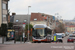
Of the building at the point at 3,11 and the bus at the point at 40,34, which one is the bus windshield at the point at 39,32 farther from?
the building at the point at 3,11

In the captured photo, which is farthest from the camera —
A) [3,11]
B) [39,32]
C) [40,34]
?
[3,11]

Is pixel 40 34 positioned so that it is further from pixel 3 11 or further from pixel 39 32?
pixel 3 11

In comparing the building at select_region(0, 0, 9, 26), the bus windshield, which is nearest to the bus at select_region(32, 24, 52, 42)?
the bus windshield

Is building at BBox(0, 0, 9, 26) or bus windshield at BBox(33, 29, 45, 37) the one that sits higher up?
building at BBox(0, 0, 9, 26)

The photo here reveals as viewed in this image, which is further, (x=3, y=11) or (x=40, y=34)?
(x=3, y=11)

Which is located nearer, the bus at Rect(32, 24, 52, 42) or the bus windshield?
the bus at Rect(32, 24, 52, 42)

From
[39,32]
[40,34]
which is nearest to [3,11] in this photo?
[39,32]

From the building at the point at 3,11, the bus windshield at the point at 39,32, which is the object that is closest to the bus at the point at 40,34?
the bus windshield at the point at 39,32

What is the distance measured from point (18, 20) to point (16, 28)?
62965 mm

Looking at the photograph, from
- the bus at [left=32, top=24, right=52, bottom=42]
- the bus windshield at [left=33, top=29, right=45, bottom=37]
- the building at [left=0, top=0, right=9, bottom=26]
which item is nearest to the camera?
the bus at [left=32, top=24, right=52, bottom=42]

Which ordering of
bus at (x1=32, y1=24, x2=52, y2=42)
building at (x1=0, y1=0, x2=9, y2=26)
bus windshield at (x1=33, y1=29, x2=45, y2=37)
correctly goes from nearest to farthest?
bus at (x1=32, y1=24, x2=52, y2=42) → bus windshield at (x1=33, y1=29, x2=45, y2=37) → building at (x1=0, y1=0, x2=9, y2=26)

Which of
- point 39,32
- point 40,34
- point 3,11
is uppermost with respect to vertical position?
point 3,11

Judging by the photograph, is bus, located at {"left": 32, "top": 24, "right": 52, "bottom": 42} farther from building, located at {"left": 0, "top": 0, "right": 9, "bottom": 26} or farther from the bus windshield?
building, located at {"left": 0, "top": 0, "right": 9, "bottom": 26}

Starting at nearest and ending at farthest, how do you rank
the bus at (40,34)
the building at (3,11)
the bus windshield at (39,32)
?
the bus at (40,34) < the bus windshield at (39,32) < the building at (3,11)
